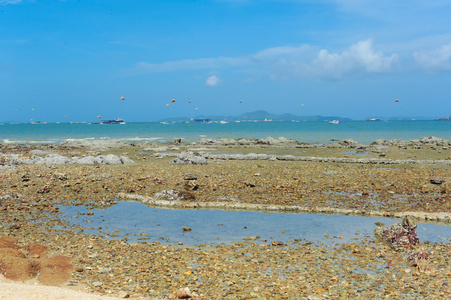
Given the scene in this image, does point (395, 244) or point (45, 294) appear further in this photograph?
point (395, 244)

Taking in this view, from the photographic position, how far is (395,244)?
9789 mm

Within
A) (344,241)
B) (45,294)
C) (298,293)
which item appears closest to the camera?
(45,294)

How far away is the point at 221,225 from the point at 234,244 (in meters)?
2.12

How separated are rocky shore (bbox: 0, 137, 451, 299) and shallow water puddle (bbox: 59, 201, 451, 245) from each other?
508 millimetres

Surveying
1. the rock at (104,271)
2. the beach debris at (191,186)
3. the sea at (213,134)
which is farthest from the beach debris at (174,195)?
the sea at (213,134)

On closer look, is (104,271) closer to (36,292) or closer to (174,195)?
(36,292)

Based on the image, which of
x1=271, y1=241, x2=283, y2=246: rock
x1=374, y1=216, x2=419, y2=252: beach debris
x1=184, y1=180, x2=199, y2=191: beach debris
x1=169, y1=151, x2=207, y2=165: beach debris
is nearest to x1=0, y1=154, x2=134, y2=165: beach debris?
x1=169, y1=151, x2=207, y2=165: beach debris

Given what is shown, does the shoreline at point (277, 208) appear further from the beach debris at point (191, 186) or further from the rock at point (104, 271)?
the rock at point (104, 271)

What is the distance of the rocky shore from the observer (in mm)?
7543

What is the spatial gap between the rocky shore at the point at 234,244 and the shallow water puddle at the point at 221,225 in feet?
1.67

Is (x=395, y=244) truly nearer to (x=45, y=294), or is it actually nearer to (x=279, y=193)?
(x=279, y=193)

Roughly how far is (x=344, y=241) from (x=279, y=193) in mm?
6267

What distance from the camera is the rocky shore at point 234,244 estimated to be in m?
7.54

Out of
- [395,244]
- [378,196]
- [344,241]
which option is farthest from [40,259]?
[378,196]
